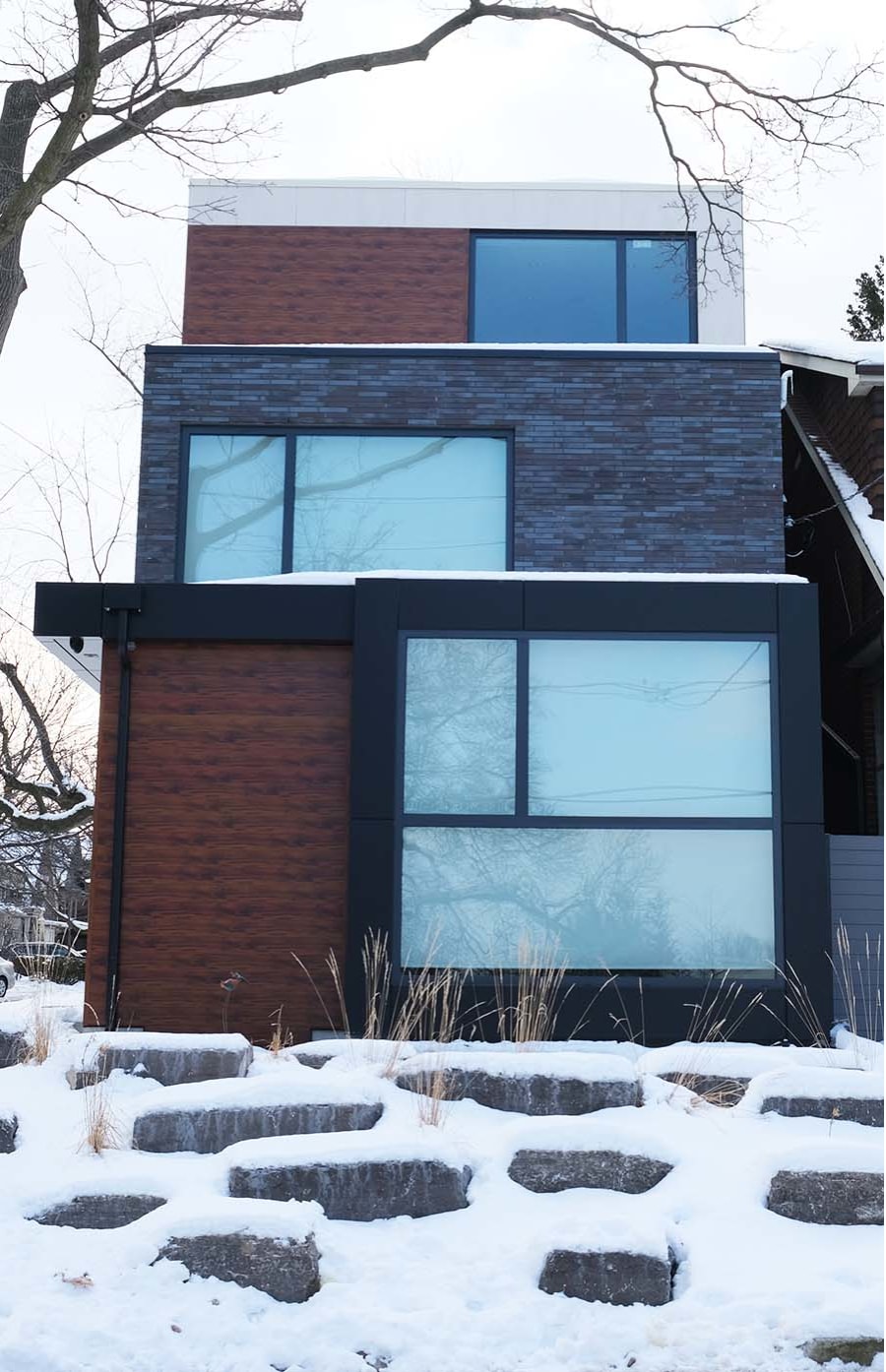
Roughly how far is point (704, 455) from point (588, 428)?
942 mm

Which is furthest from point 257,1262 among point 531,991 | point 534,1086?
point 531,991

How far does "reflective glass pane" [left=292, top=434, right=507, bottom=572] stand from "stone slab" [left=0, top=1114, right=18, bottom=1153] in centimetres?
574

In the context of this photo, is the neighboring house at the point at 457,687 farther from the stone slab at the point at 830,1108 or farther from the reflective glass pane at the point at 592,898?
the stone slab at the point at 830,1108

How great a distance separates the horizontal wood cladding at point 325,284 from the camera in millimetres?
14852

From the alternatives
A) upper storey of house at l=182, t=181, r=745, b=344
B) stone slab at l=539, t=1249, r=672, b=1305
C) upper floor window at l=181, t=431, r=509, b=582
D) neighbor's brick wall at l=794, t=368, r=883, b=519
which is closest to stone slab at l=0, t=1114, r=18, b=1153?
stone slab at l=539, t=1249, r=672, b=1305

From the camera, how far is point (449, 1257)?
4938 millimetres

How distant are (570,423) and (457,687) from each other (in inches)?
113

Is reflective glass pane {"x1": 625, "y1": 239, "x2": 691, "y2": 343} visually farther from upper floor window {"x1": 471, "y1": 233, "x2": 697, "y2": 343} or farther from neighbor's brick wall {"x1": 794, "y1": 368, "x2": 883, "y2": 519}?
neighbor's brick wall {"x1": 794, "y1": 368, "x2": 883, "y2": 519}

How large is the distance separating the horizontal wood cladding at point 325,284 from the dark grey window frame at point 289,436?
381cm

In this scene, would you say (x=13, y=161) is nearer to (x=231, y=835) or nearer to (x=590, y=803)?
(x=231, y=835)

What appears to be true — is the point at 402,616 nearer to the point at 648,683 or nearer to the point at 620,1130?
the point at 648,683

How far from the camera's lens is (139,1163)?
5.59m

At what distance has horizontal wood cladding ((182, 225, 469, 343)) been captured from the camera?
585 inches

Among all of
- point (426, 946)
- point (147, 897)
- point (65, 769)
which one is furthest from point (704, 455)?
point (65, 769)
